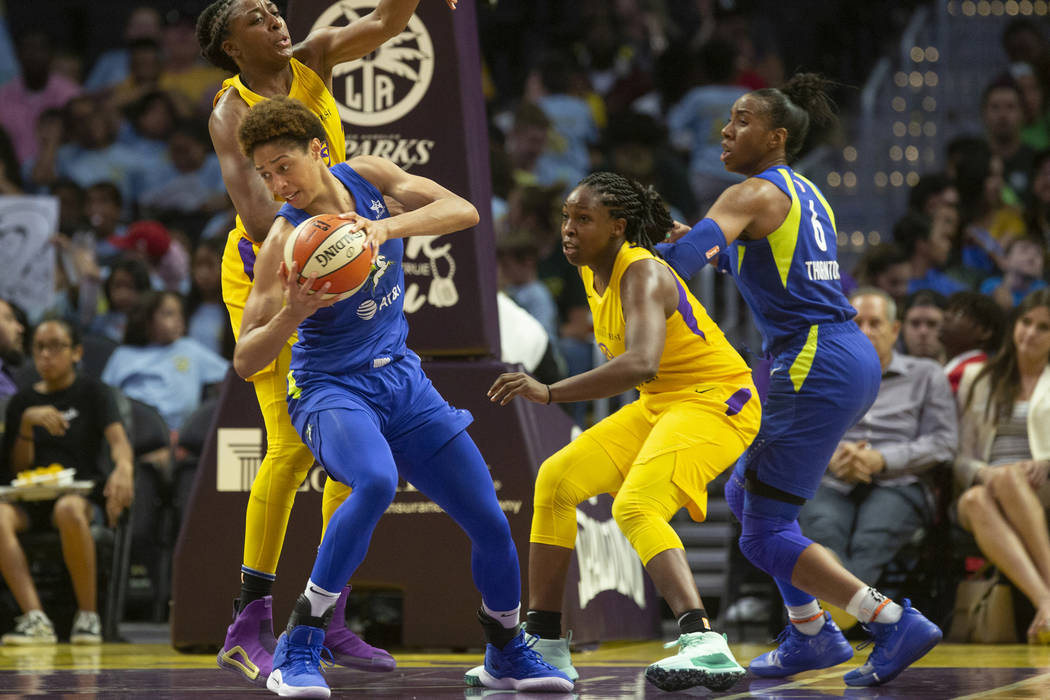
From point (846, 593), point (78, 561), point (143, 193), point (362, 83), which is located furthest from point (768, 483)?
point (143, 193)

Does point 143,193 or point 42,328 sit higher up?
point 143,193

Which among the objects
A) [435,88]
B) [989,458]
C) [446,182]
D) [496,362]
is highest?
[435,88]

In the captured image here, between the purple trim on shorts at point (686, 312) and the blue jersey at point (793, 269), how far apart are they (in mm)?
316

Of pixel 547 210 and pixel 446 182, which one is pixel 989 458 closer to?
pixel 446 182

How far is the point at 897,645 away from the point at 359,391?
1903 millimetres

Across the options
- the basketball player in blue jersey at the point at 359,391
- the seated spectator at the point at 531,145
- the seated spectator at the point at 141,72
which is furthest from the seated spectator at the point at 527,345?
the seated spectator at the point at 141,72

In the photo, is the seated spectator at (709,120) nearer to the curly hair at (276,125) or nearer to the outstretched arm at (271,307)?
the curly hair at (276,125)

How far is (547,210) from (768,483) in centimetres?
521

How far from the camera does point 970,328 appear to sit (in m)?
8.02

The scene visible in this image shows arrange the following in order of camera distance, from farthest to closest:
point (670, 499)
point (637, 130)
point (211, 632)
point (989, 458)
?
1. point (637, 130)
2. point (989, 458)
3. point (211, 632)
4. point (670, 499)

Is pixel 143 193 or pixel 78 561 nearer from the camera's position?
pixel 78 561

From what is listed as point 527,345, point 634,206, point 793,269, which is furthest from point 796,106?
point 527,345

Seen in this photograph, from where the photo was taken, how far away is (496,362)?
6246mm

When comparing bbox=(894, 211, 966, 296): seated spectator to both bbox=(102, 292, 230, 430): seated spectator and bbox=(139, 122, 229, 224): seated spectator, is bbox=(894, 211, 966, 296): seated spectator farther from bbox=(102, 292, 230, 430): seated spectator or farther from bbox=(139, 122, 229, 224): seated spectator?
bbox=(139, 122, 229, 224): seated spectator
